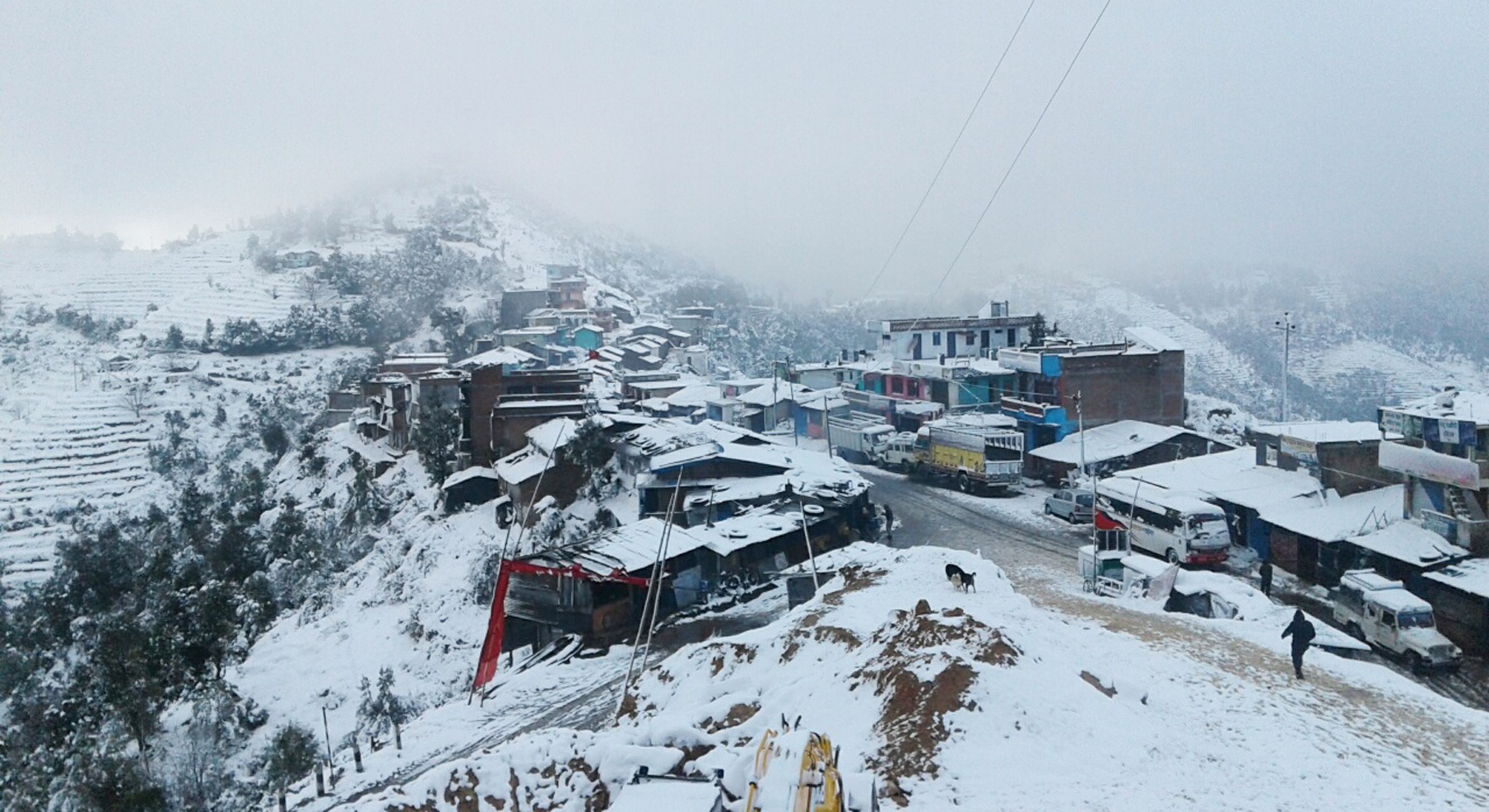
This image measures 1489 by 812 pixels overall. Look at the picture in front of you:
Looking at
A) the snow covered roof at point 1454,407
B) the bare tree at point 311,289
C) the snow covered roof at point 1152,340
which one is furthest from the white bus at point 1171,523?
the bare tree at point 311,289

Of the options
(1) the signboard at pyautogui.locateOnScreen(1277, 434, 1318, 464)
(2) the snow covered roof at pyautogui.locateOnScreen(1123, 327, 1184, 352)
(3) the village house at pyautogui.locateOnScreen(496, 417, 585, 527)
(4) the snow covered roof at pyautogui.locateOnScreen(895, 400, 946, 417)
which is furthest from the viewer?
(4) the snow covered roof at pyautogui.locateOnScreen(895, 400, 946, 417)

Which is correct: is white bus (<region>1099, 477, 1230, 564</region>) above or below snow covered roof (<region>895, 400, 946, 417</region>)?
below

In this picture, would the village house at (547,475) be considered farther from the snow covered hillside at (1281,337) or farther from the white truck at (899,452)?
the snow covered hillside at (1281,337)

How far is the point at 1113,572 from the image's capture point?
20453 millimetres

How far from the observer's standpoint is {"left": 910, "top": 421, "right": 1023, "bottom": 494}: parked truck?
3309cm

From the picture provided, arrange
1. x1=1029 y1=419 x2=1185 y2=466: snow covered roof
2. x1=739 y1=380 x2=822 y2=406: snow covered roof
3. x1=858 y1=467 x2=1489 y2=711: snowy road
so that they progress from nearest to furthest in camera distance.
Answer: x1=858 y1=467 x2=1489 y2=711: snowy road < x1=1029 y1=419 x2=1185 y2=466: snow covered roof < x1=739 y1=380 x2=822 y2=406: snow covered roof

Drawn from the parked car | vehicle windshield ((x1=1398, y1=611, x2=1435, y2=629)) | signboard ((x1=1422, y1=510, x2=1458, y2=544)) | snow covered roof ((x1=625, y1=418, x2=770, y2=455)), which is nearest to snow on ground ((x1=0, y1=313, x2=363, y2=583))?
snow covered roof ((x1=625, y1=418, x2=770, y2=455))

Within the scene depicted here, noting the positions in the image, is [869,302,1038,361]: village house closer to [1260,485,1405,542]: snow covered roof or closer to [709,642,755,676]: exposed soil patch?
[1260,485,1405,542]: snow covered roof

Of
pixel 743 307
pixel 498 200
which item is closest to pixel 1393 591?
pixel 743 307

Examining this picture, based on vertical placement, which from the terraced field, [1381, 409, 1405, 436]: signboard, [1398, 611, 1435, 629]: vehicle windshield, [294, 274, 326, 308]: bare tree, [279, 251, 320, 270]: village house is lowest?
the terraced field

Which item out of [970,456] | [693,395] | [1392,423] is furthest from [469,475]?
[1392,423]

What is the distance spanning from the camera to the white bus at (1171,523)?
2255 cm

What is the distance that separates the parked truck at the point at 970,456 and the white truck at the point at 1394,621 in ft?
48.9

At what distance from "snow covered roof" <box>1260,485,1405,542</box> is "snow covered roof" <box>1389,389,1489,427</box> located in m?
2.43
